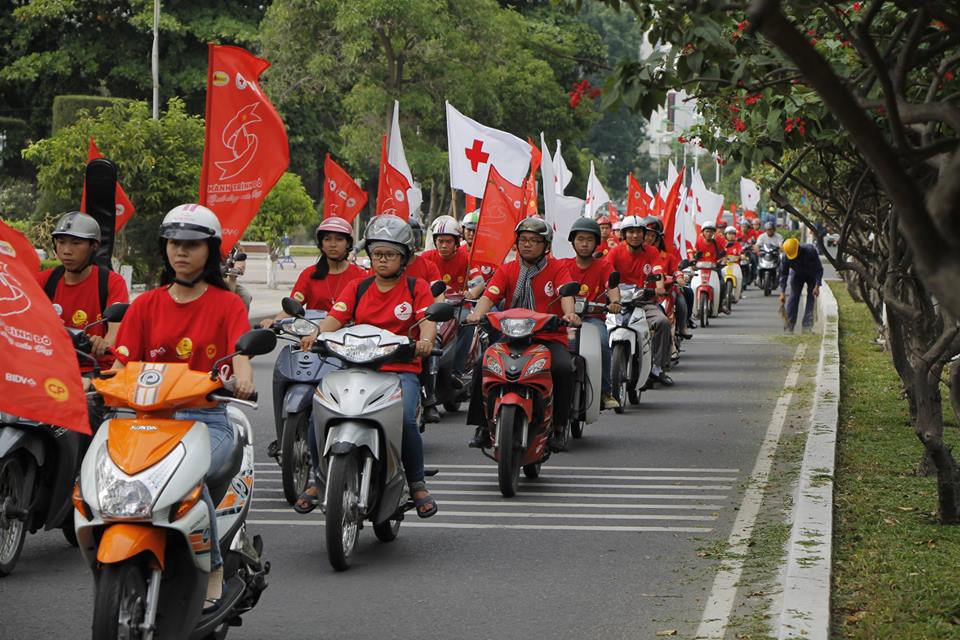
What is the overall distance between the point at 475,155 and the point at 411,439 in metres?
9.46

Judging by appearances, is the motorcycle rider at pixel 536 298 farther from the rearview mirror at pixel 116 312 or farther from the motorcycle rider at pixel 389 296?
the rearview mirror at pixel 116 312

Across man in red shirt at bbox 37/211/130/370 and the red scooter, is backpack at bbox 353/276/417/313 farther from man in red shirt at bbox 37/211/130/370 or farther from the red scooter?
the red scooter

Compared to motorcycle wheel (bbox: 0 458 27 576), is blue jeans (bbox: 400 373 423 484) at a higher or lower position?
higher

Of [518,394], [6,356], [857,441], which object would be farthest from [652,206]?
[6,356]

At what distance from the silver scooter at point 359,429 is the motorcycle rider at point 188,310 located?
4.83ft

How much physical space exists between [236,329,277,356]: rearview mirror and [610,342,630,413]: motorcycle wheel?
935 cm

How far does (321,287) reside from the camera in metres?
11.3

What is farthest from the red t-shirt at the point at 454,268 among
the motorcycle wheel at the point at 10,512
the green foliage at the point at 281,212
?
the green foliage at the point at 281,212

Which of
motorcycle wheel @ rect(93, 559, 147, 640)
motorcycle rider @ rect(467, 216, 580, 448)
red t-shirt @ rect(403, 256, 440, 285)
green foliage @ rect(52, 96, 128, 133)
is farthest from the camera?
green foliage @ rect(52, 96, 128, 133)

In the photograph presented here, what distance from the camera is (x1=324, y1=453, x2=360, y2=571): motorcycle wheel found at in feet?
25.3

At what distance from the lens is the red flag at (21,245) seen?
5.90 meters

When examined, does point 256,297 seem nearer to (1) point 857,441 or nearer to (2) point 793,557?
(1) point 857,441

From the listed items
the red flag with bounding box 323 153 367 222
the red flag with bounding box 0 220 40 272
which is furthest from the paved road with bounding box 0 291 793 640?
the red flag with bounding box 323 153 367 222

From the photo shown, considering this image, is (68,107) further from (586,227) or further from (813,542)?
(813,542)
